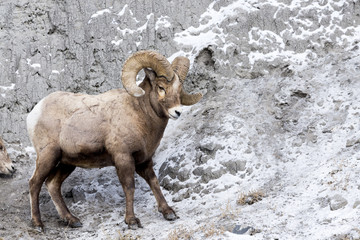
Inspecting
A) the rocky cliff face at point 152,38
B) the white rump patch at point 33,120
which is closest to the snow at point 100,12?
the rocky cliff face at point 152,38

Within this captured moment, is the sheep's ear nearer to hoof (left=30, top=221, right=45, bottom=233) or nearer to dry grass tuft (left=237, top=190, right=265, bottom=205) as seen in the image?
dry grass tuft (left=237, top=190, right=265, bottom=205)

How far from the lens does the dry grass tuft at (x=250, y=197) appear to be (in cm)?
793

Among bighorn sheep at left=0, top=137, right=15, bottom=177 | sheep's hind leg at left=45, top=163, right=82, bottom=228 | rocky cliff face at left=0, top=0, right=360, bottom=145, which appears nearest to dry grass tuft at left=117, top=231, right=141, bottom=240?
sheep's hind leg at left=45, top=163, right=82, bottom=228

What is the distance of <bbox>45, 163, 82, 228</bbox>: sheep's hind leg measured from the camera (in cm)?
857

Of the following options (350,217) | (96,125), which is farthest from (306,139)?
(96,125)

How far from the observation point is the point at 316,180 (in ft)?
26.0

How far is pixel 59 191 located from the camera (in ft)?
29.7

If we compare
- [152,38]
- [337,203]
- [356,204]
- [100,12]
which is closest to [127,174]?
[337,203]

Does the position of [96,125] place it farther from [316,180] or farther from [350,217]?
[350,217]

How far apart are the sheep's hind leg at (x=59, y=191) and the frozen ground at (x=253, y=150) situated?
224 mm

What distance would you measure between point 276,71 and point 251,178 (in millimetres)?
3343

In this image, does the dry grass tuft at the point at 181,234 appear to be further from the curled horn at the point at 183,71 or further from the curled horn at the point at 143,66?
the curled horn at the point at 183,71

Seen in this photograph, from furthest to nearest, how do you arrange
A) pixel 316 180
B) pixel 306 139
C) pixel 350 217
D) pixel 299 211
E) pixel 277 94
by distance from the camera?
pixel 277 94 < pixel 306 139 < pixel 316 180 < pixel 299 211 < pixel 350 217

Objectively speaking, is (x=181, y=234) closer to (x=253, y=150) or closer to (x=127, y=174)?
(x=127, y=174)
